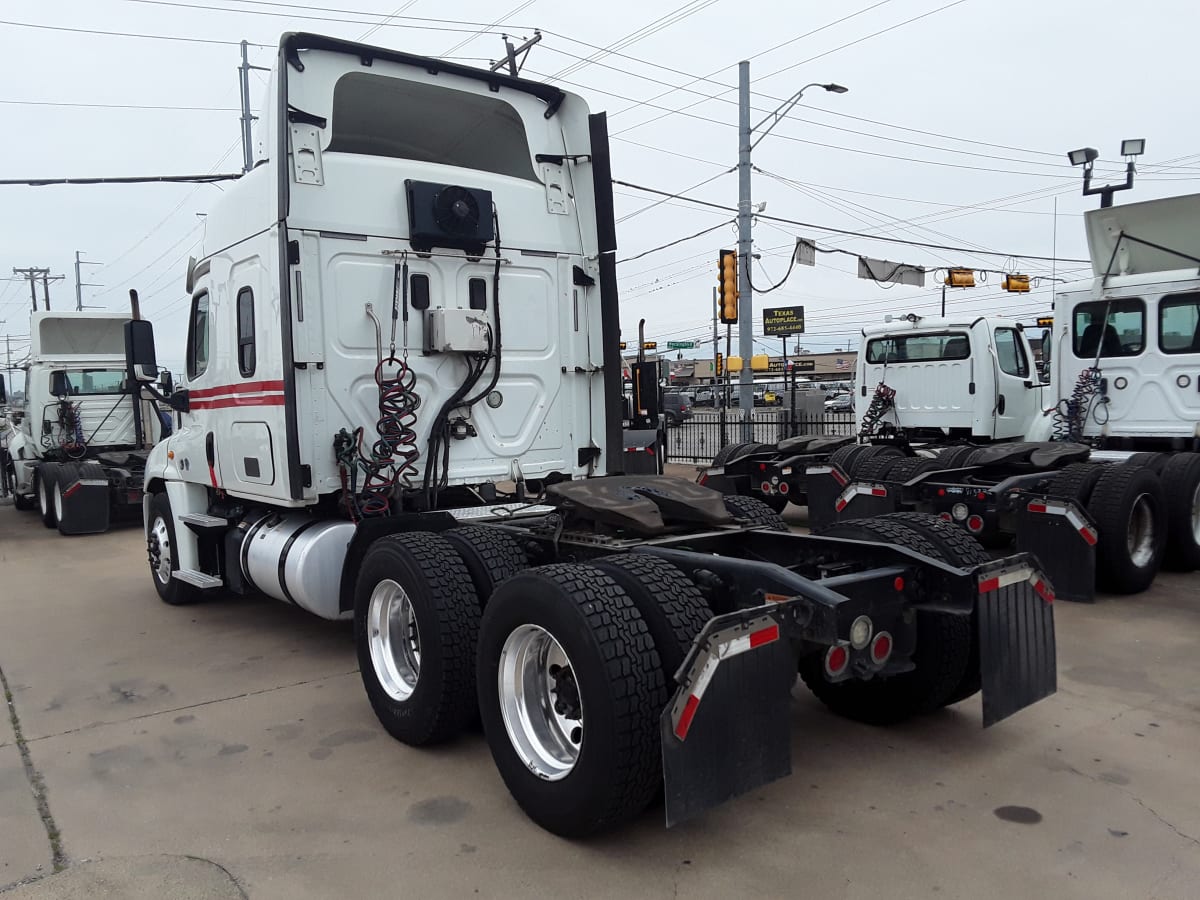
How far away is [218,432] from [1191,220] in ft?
29.0

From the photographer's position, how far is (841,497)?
342 inches

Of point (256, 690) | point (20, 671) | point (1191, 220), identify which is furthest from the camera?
Result: point (1191, 220)

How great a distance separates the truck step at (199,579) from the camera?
677 centimetres

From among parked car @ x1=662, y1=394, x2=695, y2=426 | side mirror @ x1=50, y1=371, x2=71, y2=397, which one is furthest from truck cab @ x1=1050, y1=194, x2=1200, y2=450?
side mirror @ x1=50, y1=371, x2=71, y2=397

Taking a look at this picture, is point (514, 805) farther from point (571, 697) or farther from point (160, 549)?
point (160, 549)

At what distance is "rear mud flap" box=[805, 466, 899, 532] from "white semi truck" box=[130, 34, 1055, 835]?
2.90 metres

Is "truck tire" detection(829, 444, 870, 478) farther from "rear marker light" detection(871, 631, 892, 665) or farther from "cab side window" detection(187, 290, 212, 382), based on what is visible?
"cab side window" detection(187, 290, 212, 382)

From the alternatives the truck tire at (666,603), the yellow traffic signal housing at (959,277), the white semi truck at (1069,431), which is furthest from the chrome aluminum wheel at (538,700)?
the yellow traffic signal housing at (959,277)

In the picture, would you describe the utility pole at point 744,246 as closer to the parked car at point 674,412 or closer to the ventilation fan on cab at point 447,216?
the parked car at point 674,412

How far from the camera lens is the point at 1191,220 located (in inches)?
334

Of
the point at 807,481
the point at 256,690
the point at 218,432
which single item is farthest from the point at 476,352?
the point at 807,481

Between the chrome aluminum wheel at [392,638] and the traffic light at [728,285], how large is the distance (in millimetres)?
13633

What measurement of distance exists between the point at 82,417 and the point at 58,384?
2.02 ft

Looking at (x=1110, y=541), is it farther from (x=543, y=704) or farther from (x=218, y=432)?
(x=218, y=432)
